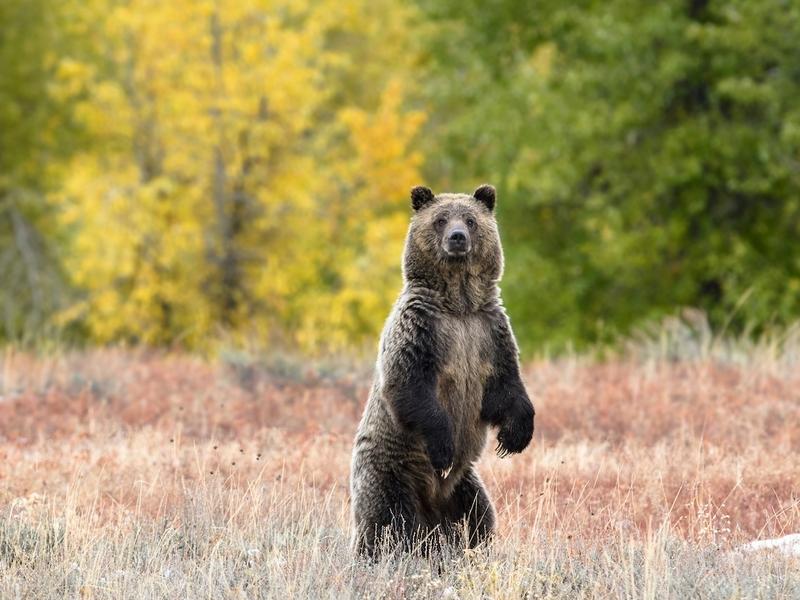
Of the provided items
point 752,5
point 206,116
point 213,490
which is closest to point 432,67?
point 206,116

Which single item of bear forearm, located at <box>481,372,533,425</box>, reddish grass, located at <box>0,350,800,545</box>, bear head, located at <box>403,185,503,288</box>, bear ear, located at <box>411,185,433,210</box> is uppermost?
bear ear, located at <box>411,185,433,210</box>

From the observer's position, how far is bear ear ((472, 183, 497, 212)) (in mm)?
6758

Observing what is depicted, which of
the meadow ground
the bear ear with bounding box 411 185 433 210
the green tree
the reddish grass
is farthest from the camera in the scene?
the green tree

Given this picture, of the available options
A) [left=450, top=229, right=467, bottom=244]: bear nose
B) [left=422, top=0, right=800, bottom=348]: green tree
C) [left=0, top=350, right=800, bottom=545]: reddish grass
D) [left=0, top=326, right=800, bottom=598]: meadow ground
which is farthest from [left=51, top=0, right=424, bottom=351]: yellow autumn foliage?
[left=450, top=229, right=467, bottom=244]: bear nose

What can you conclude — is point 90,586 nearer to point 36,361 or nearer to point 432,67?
point 36,361

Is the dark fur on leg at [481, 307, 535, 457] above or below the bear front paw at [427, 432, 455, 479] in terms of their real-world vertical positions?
above

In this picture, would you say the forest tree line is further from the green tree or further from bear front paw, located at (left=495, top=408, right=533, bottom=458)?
bear front paw, located at (left=495, top=408, right=533, bottom=458)

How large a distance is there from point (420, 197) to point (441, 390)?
107cm

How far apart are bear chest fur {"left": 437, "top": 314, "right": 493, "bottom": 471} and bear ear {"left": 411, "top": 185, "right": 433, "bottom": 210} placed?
2.28 feet

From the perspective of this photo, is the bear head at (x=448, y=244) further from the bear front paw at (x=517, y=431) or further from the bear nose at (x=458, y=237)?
the bear front paw at (x=517, y=431)

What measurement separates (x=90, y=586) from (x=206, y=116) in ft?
56.7

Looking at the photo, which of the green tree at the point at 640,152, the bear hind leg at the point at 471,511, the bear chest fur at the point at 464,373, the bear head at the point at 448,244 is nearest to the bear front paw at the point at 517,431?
the bear chest fur at the point at 464,373

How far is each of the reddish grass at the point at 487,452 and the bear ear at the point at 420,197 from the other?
1.71 meters

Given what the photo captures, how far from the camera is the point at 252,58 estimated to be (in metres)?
22.1
